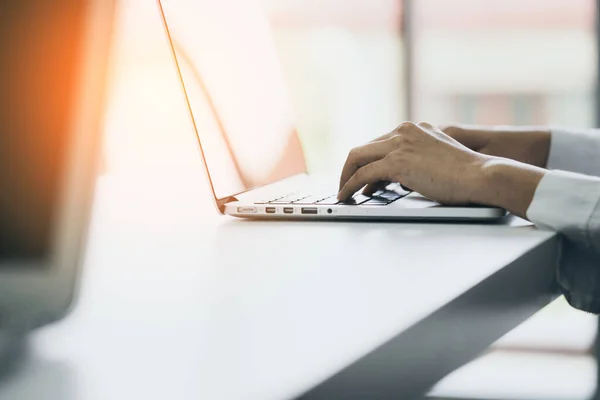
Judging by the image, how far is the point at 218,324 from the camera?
1.01 ft

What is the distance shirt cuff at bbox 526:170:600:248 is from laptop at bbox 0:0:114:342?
40cm

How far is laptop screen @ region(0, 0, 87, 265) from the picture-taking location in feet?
1.06

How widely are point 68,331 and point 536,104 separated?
3178 millimetres

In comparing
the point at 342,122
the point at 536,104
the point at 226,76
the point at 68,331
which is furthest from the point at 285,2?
the point at 68,331

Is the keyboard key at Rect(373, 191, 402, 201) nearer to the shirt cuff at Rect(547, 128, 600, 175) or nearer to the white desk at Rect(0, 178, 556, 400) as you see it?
the white desk at Rect(0, 178, 556, 400)

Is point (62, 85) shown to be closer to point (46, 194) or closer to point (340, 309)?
point (46, 194)

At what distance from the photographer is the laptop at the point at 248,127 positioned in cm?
69

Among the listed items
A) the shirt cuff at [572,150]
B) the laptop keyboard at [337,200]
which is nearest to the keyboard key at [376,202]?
the laptop keyboard at [337,200]

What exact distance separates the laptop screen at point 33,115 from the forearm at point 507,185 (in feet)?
1.42

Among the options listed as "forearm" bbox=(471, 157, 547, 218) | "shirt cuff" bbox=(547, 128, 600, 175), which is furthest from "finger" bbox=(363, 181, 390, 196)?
"shirt cuff" bbox=(547, 128, 600, 175)

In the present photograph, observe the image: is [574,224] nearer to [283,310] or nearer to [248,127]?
[283,310]

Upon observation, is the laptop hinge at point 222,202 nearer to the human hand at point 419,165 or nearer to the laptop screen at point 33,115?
the human hand at point 419,165

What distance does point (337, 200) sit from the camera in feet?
2.45

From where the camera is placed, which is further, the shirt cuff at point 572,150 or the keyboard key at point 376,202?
the shirt cuff at point 572,150
